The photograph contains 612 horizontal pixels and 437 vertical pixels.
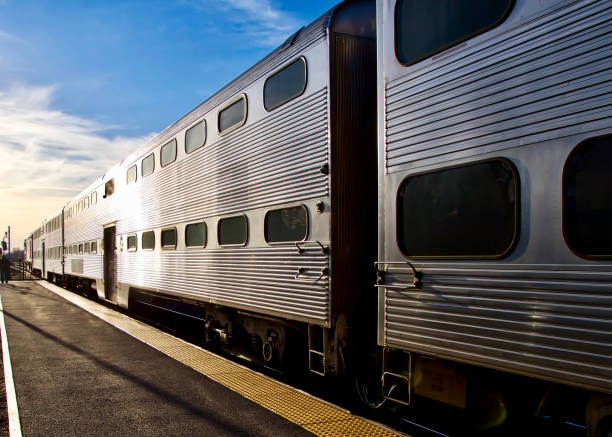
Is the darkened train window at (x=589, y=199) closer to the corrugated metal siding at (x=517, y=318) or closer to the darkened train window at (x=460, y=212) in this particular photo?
the corrugated metal siding at (x=517, y=318)

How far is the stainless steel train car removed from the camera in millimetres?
2916

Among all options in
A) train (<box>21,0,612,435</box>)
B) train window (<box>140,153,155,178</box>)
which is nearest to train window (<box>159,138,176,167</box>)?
train window (<box>140,153,155,178</box>)

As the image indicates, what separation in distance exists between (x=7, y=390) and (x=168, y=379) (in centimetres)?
176

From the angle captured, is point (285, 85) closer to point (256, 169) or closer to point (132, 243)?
point (256, 169)

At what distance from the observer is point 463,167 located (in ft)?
12.2

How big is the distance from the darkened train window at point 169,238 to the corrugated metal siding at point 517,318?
6.19 m

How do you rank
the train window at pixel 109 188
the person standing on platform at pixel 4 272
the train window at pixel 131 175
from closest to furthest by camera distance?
1. the train window at pixel 131 175
2. the train window at pixel 109 188
3. the person standing on platform at pixel 4 272

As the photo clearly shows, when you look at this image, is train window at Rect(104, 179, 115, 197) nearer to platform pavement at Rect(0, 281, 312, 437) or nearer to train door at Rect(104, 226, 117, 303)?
train door at Rect(104, 226, 117, 303)

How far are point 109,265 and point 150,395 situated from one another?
10.5 metres

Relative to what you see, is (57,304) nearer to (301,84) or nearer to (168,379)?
(168,379)

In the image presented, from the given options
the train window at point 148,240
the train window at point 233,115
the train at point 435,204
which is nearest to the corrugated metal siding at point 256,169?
the train at point 435,204

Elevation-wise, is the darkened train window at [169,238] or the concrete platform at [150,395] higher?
the darkened train window at [169,238]

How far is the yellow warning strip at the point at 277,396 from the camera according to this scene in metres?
4.60

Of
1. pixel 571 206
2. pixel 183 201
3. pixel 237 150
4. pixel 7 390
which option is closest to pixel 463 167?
pixel 571 206
